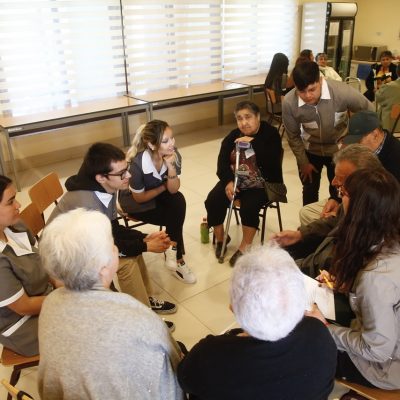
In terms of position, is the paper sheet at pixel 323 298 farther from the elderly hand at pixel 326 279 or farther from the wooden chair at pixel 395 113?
the wooden chair at pixel 395 113

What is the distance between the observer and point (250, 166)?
2.83 meters

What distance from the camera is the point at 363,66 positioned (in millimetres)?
8703

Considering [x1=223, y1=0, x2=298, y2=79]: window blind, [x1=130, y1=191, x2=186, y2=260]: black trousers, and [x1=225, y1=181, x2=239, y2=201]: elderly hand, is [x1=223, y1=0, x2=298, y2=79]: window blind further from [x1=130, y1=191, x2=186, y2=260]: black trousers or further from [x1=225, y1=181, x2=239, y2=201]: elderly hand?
[x1=130, y1=191, x2=186, y2=260]: black trousers

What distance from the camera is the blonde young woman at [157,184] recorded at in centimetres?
255

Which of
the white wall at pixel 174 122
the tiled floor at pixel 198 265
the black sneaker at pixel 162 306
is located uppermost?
the white wall at pixel 174 122

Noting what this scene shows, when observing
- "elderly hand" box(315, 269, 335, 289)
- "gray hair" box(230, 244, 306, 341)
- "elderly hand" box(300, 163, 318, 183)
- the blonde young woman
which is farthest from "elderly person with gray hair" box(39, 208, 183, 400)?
"elderly hand" box(300, 163, 318, 183)

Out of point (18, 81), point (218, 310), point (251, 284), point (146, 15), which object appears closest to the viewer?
point (251, 284)

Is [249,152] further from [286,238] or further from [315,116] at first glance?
[286,238]

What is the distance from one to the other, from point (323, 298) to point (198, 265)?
4.55 ft

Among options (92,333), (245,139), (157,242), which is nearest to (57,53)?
(245,139)

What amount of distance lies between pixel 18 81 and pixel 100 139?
1.28 meters

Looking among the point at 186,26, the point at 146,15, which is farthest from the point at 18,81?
the point at 186,26

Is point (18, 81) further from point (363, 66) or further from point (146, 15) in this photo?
point (363, 66)

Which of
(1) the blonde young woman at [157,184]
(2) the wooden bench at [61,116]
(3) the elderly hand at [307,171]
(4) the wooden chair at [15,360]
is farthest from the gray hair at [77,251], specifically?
(2) the wooden bench at [61,116]
